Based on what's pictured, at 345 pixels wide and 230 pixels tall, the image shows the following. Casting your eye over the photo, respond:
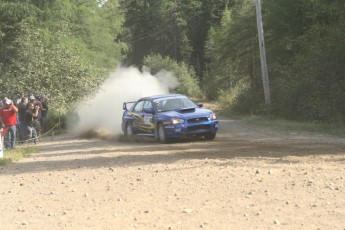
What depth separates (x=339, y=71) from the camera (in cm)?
2342

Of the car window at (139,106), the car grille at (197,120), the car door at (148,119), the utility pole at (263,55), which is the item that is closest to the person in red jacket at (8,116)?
the car window at (139,106)

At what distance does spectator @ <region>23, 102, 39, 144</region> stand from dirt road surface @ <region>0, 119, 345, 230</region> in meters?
6.09

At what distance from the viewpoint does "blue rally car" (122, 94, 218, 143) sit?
55.4ft

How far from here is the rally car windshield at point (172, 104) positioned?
1805 centimetres

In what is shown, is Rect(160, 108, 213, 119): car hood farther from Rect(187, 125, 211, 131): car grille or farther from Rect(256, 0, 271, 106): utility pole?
Rect(256, 0, 271, 106): utility pole

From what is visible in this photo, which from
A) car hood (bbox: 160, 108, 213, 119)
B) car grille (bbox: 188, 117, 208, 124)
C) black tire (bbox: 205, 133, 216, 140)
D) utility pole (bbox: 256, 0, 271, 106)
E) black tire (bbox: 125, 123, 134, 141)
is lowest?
black tire (bbox: 205, 133, 216, 140)

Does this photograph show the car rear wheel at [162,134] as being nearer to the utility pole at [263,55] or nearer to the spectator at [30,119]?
the spectator at [30,119]

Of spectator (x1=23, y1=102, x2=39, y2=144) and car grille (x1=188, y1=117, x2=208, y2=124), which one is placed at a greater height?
spectator (x1=23, y1=102, x2=39, y2=144)

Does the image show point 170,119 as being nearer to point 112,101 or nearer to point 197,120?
point 197,120

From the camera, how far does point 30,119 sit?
2109 centimetres

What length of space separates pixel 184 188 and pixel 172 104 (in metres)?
9.28

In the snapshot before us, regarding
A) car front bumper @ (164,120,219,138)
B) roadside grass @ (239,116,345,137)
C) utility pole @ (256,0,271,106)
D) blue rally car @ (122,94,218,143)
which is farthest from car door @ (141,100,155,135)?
utility pole @ (256,0,271,106)

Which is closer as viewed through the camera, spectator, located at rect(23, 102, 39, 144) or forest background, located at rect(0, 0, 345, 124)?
spectator, located at rect(23, 102, 39, 144)

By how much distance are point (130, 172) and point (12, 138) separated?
876cm
